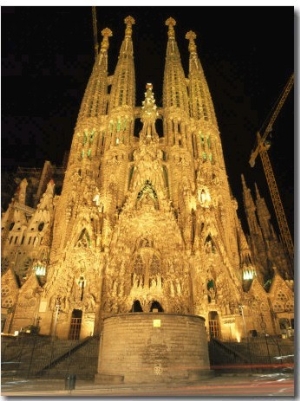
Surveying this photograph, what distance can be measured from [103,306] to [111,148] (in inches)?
824

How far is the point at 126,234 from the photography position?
35250 mm

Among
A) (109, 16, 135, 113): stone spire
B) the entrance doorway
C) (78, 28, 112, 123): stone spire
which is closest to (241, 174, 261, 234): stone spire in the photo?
(109, 16, 135, 113): stone spire

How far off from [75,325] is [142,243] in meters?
11.1

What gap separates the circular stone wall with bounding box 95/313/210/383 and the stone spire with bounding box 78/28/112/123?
116 feet

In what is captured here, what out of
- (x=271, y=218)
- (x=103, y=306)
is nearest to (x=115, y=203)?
(x=103, y=306)

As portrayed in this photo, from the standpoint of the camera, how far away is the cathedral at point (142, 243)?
31.8m

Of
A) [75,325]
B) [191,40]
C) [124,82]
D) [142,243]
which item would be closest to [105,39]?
[124,82]

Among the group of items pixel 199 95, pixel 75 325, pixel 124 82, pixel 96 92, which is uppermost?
pixel 124 82

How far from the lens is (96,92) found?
50125mm

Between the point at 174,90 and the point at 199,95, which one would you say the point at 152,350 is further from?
the point at 199,95

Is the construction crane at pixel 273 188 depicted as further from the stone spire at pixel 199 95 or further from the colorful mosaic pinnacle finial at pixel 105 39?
the colorful mosaic pinnacle finial at pixel 105 39

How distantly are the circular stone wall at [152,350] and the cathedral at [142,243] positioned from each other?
20.8 ft

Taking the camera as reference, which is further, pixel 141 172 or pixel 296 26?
pixel 141 172

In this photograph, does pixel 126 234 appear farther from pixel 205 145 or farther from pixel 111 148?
pixel 205 145
